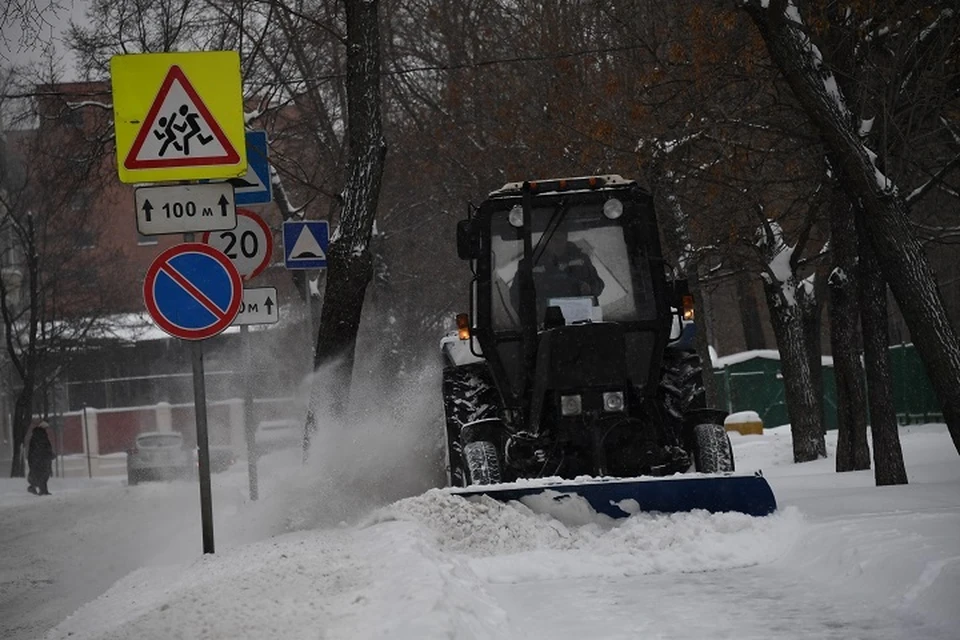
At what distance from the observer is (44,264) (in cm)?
3791

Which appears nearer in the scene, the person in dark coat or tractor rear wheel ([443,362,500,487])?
tractor rear wheel ([443,362,500,487])

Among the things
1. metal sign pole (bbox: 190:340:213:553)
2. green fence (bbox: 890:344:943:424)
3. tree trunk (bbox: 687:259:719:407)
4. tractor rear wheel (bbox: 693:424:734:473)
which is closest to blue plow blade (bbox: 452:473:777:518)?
tractor rear wheel (bbox: 693:424:734:473)

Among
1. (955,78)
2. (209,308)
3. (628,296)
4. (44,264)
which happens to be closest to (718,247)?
(955,78)

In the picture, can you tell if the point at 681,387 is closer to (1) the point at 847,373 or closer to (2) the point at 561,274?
(2) the point at 561,274

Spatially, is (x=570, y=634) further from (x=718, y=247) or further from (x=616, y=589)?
(x=718, y=247)

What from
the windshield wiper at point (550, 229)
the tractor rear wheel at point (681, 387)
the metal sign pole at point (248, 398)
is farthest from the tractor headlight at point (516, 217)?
the metal sign pole at point (248, 398)

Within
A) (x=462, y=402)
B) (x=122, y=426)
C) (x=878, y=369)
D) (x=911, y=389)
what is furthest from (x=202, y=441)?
(x=122, y=426)

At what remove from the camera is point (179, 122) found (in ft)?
31.3

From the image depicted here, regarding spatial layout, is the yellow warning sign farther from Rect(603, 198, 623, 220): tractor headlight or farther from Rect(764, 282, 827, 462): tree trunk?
Rect(764, 282, 827, 462): tree trunk

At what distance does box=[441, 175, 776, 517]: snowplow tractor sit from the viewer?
1049cm

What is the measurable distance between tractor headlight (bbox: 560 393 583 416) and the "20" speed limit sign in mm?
3542

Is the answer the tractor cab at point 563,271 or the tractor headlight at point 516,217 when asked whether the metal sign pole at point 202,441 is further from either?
the tractor headlight at point 516,217

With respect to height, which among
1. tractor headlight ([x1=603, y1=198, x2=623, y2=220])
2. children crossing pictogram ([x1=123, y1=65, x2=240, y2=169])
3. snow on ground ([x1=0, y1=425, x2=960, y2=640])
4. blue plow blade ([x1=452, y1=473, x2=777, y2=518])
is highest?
children crossing pictogram ([x1=123, y1=65, x2=240, y2=169])

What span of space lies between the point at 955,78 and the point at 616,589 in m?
7.60
